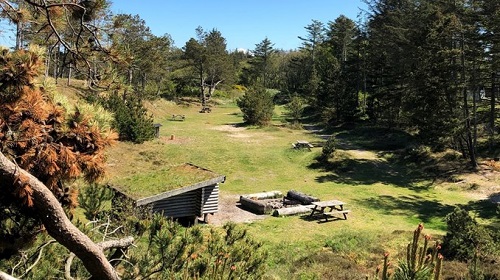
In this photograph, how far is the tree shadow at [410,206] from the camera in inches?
719

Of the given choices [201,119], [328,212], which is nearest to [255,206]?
[328,212]

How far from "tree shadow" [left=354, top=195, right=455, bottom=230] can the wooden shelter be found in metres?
8.09

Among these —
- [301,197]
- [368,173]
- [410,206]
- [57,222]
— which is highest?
[57,222]

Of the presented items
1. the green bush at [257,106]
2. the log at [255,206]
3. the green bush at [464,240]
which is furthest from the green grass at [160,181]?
the green bush at [257,106]

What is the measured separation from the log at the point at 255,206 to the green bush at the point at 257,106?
75.0ft

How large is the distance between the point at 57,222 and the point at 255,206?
587 inches

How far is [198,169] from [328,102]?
32.7 meters

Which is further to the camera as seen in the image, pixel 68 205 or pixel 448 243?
pixel 448 243

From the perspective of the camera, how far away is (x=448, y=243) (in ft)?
39.3

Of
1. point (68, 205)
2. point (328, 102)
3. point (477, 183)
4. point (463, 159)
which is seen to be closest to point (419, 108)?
point (463, 159)

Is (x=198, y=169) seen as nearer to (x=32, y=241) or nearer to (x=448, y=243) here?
(x=448, y=243)

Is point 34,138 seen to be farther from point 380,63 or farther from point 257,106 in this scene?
point 380,63

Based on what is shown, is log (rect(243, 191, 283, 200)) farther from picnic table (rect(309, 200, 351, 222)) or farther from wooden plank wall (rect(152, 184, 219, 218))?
wooden plank wall (rect(152, 184, 219, 218))

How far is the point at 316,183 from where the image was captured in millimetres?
23312
